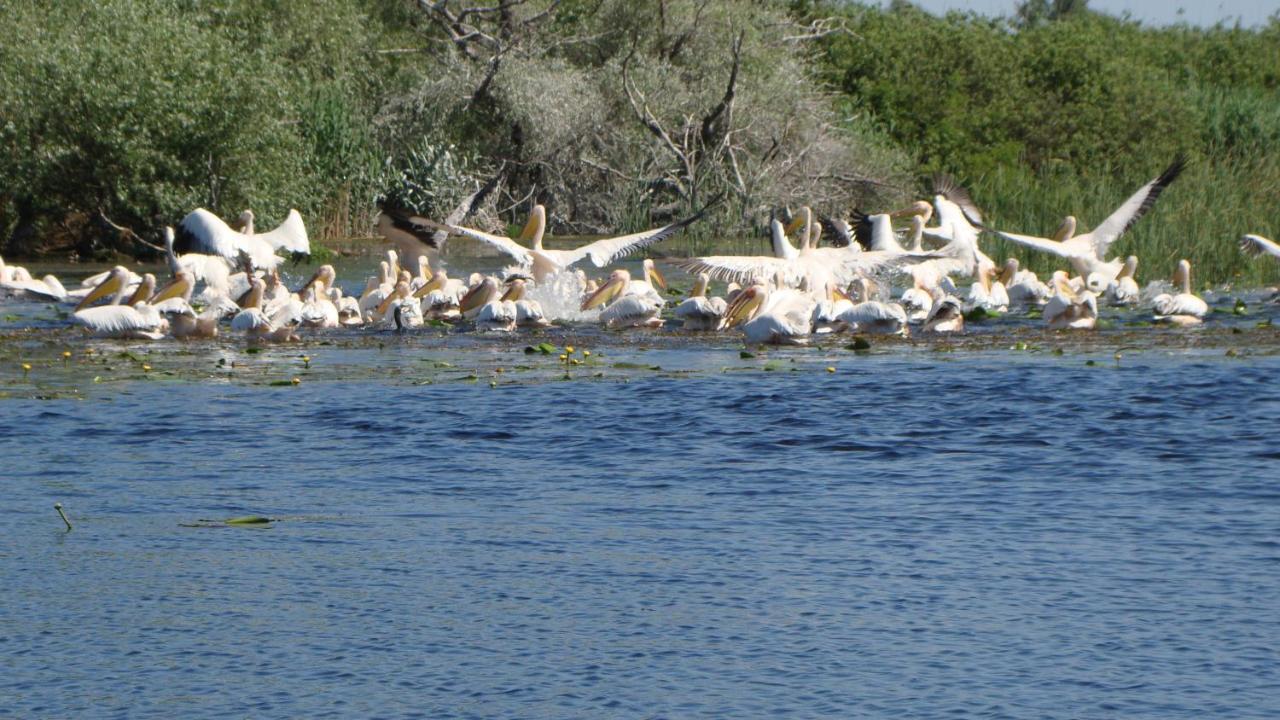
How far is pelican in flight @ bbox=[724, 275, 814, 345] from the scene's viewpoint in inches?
476

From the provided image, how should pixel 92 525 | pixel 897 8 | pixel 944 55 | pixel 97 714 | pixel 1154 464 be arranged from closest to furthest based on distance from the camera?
1. pixel 97 714
2. pixel 92 525
3. pixel 1154 464
4. pixel 944 55
5. pixel 897 8

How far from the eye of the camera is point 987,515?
674 cm

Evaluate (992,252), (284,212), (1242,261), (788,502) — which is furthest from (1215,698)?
(284,212)

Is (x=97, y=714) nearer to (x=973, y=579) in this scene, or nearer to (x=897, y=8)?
(x=973, y=579)

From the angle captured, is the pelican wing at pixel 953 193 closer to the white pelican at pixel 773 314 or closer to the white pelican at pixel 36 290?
the white pelican at pixel 773 314

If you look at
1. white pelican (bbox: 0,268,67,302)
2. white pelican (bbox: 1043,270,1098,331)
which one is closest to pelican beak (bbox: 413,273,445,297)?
white pelican (bbox: 0,268,67,302)

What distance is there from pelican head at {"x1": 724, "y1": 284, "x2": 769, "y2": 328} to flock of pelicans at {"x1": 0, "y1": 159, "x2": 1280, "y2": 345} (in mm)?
10

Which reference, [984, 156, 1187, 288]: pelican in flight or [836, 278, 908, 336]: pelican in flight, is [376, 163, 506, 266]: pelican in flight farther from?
[984, 156, 1187, 288]: pelican in flight

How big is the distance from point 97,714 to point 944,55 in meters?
26.7

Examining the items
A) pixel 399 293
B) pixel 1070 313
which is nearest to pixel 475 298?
pixel 399 293

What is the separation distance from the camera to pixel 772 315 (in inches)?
477

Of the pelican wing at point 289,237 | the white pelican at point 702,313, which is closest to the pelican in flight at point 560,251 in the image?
the white pelican at point 702,313

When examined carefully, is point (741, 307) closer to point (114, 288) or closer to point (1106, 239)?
point (1106, 239)

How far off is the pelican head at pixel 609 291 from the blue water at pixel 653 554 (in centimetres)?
431
